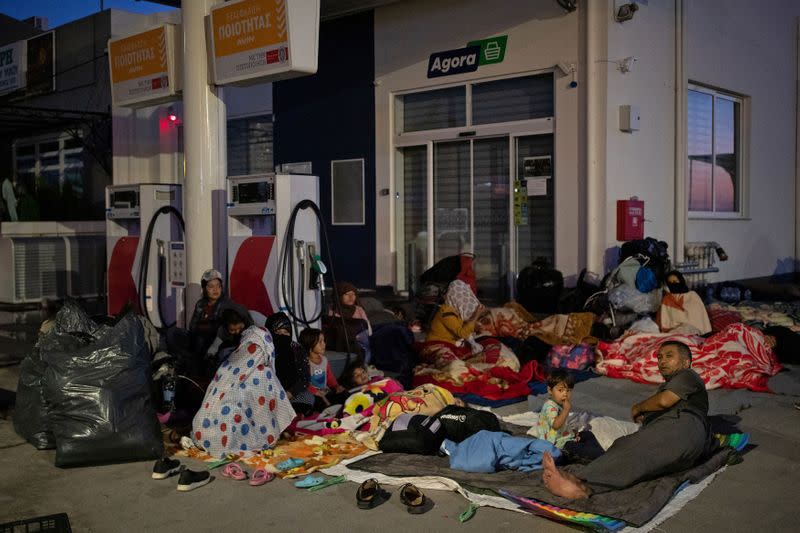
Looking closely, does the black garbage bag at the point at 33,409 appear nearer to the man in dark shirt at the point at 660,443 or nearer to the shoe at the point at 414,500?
the shoe at the point at 414,500

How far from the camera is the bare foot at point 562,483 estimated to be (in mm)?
4727

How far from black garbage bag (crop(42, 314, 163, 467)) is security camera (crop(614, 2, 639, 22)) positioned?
7164mm

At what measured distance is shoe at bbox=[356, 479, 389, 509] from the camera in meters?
4.82

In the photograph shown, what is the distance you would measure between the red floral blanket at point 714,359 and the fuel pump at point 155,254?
441 centimetres

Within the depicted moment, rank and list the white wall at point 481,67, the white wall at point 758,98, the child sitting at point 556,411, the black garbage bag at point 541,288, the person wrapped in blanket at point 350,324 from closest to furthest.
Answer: the child sitting at point 556,411 → the person wrapped in blanket at point 350,324 → the black garbage bag at point 541,288 → the white wall at point 481,67 → the white wall at point 758,98

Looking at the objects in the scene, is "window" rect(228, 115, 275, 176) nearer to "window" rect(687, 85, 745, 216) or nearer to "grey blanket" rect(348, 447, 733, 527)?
"window" rect(687, 85, 745, 216)

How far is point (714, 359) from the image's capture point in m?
7.86

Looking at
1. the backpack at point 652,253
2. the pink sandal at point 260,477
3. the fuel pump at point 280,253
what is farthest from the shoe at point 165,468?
the backpack at point 652,253

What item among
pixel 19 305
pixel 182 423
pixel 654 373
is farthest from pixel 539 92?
pixel 19 305

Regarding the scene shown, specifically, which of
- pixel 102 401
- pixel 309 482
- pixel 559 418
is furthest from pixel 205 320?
pixel 559 418

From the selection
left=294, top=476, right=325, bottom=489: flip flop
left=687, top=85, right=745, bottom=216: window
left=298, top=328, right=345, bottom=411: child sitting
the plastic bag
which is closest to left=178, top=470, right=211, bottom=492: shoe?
left=294, top=476, right=325, bottom=489: flip flop

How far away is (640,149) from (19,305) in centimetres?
838

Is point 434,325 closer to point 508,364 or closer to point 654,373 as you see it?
point 508,364

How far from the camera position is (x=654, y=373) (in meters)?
8.01
